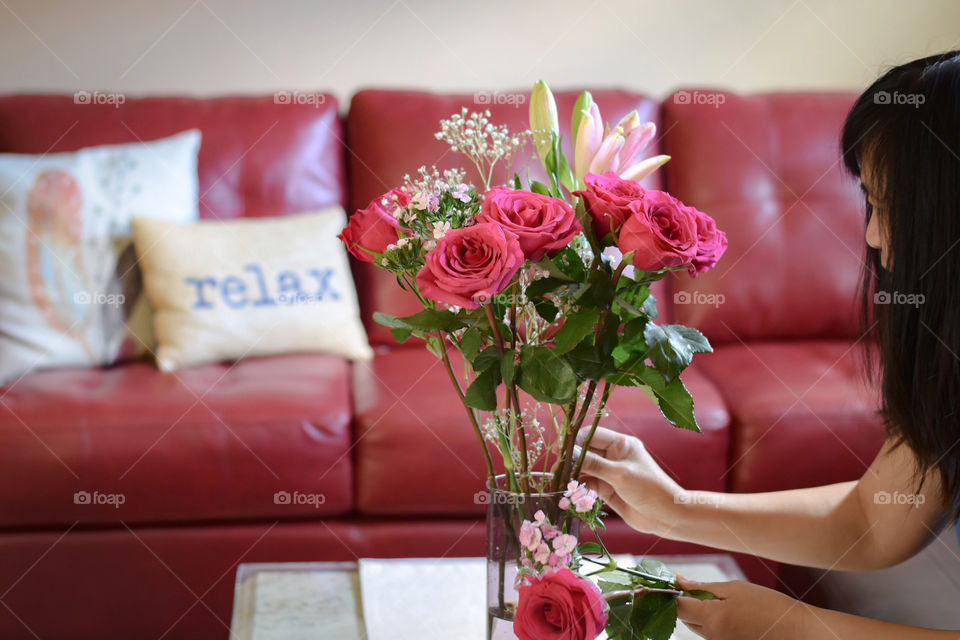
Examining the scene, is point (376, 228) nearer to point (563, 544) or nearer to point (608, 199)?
point (608, 199)

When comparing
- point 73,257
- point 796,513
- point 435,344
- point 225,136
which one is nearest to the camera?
point 435,344

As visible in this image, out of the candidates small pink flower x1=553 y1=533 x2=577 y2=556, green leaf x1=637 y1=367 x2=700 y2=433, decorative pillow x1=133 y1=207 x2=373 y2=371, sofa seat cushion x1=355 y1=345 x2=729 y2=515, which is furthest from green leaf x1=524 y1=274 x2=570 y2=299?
decorative pillow x1=133 y1=207 x2=373 y2=371

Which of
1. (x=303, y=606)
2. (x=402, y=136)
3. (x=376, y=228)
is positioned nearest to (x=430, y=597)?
(x=303, y=606)

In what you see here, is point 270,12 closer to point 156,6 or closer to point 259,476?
point 156,6

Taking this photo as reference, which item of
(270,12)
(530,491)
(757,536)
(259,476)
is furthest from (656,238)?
(270,12)

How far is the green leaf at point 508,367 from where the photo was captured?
770mm

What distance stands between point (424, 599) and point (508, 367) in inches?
15.4

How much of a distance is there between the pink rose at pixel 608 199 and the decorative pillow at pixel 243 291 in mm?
1248

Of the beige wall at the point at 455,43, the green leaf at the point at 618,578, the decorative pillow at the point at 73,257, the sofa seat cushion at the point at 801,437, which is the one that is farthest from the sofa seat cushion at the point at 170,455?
the beige wall at the point at 455,43

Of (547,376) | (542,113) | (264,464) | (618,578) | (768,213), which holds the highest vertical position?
(542,113)

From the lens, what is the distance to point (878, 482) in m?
1.09

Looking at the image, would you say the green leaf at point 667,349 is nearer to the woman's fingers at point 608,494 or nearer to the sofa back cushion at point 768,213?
the woman's fingers at point 608,494

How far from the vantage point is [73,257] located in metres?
1.86

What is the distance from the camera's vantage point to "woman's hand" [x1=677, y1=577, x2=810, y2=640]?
2.81ft
